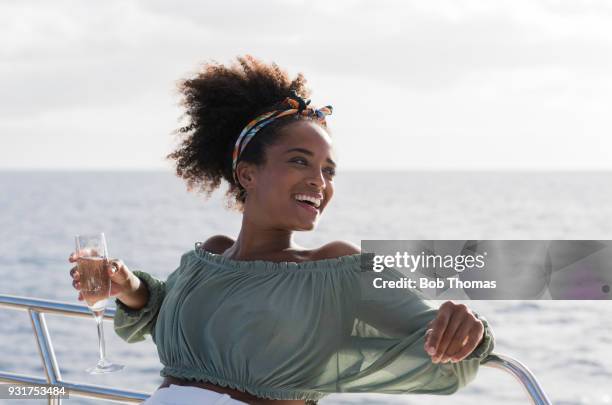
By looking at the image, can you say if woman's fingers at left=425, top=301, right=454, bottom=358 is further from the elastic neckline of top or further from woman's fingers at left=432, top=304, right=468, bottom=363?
the elastic neckline of top

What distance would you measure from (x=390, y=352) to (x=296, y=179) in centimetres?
57

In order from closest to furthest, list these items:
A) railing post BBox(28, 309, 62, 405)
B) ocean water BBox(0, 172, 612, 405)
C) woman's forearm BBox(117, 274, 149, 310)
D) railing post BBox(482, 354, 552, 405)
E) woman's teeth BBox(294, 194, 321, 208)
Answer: railing post BBox(482, 354, 552, 405) < woman's teeth BBox(294, 194, 321, 208) < woman's forearm BBox(117, 274, 149, 310) < railing post BBox(28, 309, 62, 405) < ocean water BBox(0, 172, 612, 405)

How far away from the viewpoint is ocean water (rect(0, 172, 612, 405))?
1230cm

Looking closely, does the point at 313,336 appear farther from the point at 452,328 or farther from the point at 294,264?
the point at 452,328

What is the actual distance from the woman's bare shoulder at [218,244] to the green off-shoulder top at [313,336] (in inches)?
11.9

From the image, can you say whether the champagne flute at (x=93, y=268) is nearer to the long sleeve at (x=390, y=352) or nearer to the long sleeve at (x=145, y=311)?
the long sleeve at (x=145, y=311)

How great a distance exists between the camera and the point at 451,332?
2184mm

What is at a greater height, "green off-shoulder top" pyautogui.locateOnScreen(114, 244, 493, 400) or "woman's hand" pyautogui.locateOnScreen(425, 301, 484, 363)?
"green off-shoulder top" pyautogui.locateOnScreen(114, 244, 493, 400)

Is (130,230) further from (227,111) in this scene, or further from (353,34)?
(227,111)

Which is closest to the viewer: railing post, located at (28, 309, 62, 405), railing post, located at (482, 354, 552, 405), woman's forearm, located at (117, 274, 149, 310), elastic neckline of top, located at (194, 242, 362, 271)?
railing post, located at (482, 354, 552, 405)

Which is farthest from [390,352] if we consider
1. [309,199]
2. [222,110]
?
[222,110]

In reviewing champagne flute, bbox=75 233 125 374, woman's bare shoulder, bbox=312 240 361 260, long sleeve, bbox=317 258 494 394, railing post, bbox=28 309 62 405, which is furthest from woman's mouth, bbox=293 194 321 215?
railing post, bbox=28 309 62 405

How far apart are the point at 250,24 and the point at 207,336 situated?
40.6 metres

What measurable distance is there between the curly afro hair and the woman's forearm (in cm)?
41
